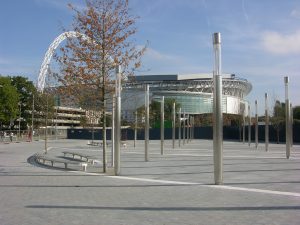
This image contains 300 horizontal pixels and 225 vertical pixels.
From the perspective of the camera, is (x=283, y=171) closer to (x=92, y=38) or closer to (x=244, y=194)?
(x=244, y=194)

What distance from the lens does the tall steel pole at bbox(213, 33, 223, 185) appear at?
511 inches

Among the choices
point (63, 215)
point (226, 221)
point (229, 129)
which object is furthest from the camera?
point (229, 129)

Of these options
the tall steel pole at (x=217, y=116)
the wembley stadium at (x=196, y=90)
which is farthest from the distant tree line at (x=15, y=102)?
the tall steel pole at (x=217, y=116)

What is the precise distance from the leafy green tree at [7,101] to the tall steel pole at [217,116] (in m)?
68.3

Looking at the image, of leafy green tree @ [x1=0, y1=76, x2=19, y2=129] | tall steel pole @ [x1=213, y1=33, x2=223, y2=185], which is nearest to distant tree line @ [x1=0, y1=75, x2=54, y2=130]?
leafy green tree @ [x1=0, y1=76, x2=19, y2=129]

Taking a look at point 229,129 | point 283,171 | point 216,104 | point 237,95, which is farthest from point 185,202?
point 237,95

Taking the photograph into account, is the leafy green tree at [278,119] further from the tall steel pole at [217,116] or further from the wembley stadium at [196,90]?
the wembley stadium at [196,90]

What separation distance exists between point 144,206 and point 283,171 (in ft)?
29.0

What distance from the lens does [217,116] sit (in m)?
13.0

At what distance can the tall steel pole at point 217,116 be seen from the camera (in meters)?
13.0

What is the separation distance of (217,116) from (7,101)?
2738 inches

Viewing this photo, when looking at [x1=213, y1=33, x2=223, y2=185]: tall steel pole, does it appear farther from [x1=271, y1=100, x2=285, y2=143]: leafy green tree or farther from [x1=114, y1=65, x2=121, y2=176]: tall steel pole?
[x1=271, y1=100, x2=285, y2=143]: leafy green tree

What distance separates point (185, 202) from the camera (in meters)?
10.1

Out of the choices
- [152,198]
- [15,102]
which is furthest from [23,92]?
[152,198]
